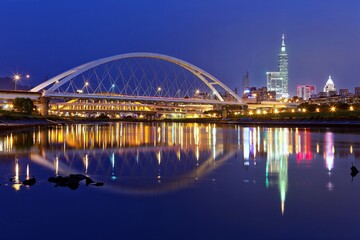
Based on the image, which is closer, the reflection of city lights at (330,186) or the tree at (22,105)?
the reflection of city lights at (330,186)

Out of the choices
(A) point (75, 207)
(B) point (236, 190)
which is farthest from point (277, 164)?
(A) point (75, 207)

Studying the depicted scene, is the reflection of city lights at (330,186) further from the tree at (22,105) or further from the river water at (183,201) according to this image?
the tree at (22,105)

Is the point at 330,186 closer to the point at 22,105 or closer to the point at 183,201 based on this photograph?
the point at 183,201

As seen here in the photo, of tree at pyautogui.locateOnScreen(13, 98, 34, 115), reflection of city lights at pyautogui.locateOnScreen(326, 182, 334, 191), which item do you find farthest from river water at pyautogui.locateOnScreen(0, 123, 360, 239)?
tree at pyautogui.locateOnScreen(13, 98, 34, 115)

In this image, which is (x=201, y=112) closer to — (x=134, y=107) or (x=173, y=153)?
(x=134, y=107)

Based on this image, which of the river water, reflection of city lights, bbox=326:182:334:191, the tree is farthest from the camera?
the tree

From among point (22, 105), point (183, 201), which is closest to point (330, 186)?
point (183, 201)

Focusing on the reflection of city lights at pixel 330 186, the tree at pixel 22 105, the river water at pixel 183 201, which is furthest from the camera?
the tree at pixel 22 105

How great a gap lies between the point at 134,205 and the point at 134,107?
461ft

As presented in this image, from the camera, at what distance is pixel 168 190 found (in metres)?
11.0

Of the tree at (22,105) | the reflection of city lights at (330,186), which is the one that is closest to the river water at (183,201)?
the reflection of city lights at (330,186)

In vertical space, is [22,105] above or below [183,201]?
above

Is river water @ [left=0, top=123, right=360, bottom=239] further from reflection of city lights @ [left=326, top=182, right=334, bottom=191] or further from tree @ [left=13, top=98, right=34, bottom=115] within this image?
tree @ [left=13, top=98, right=34, bottom=115]

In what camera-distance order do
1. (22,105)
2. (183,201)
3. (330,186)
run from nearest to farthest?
(183,201)
(330,186)
(22,105)
